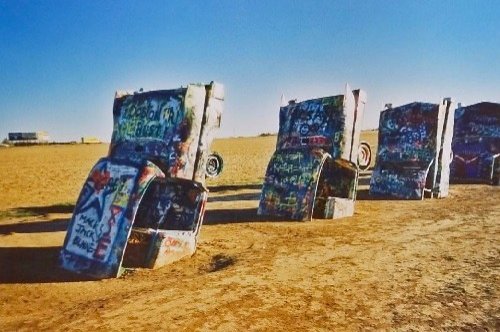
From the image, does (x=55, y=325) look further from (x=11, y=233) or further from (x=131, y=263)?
(x=11, y=233)

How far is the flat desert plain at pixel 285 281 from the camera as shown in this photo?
175 inches

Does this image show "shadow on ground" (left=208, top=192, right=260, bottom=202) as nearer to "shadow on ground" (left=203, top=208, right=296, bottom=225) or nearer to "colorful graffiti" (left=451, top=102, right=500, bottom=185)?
"shadow on ground" (left=203, top=208, right=296, bottom=225)

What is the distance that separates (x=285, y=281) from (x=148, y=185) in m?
2.90

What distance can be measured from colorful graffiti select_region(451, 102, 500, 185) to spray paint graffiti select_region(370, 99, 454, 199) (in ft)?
15.7

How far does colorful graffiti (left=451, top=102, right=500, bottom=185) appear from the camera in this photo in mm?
18781

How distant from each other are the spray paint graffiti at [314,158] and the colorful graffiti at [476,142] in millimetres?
10080

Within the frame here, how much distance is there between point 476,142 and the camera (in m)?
19.5

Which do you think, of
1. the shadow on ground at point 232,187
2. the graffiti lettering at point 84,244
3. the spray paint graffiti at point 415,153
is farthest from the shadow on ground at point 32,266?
the spray paint graffiti at point 415,153

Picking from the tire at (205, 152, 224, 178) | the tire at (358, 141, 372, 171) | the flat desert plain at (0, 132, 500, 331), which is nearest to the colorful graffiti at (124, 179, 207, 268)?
the flat desert plain at (0, 132, 500, 331)

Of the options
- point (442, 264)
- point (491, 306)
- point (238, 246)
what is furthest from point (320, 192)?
point (491, 306)

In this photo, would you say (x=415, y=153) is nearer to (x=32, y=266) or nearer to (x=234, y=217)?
(x=234, y=217)

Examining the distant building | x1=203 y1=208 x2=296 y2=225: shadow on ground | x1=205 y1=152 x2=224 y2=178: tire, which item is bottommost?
x1=203 y1=208 x2=296 y2=225: shadow on ground

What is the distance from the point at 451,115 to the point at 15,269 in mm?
14732

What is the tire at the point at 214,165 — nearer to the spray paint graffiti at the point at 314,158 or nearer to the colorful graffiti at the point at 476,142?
the spray paint graffiti at the point at 314,158
